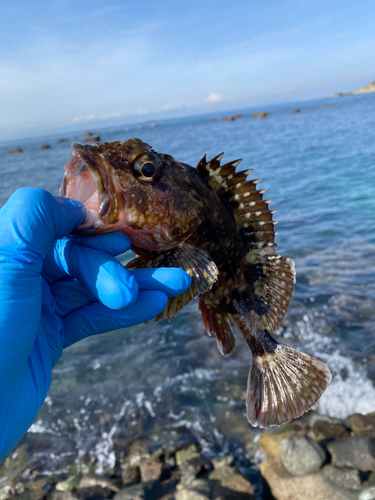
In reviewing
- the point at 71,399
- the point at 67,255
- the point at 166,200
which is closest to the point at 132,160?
the point at 166,200

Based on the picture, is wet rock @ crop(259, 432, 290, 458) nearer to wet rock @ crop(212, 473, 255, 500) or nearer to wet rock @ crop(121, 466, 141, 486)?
wet rock @ crop(212, 473, 255, 500)

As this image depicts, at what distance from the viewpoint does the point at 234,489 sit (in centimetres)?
398

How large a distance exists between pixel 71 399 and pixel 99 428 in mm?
963

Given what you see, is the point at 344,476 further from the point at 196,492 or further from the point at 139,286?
the point at 139,286

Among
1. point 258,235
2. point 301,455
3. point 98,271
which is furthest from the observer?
point 301,455

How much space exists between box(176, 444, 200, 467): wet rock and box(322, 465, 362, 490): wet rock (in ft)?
5.43

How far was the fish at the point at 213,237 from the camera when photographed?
2.53 m

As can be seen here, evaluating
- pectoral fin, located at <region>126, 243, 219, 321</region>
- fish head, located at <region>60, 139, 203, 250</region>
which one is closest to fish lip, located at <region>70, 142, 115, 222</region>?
fish head, located at <region>60, 139, 203, 250</region>

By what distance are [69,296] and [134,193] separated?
1.10 m

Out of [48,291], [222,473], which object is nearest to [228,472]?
[222,473]

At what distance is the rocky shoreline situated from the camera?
3.90m

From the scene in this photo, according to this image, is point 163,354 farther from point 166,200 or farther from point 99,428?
point 166,200

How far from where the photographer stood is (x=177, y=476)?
171 inches

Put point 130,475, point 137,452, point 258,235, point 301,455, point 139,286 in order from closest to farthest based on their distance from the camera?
1. point 139,286
2. point 258,235
3. point 301,455
4. point 130,475
5. point 137,452
